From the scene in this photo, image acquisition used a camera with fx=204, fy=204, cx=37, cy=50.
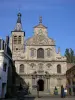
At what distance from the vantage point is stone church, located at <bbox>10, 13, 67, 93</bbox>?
151ft

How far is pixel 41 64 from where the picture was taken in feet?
154

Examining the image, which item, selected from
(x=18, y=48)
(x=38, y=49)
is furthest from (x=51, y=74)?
(x=18, y=48)

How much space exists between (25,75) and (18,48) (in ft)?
30.5

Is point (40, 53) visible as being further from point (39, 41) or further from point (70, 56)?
point (70, 56)

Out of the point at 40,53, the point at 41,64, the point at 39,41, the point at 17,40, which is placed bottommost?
the point at 41,64

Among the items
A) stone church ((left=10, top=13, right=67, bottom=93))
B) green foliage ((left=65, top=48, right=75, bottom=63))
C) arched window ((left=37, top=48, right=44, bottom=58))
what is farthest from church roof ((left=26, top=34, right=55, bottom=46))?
green foliage ((left=65, top=48, right=75, bottom=63))

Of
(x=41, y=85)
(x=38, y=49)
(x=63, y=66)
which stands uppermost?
(x=38, y=49)

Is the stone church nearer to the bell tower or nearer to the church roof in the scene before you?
the church roof

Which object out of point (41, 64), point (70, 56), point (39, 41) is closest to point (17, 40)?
point (39, 41)

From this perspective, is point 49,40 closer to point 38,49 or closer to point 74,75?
point 38,49

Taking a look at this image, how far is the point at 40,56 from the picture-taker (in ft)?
155

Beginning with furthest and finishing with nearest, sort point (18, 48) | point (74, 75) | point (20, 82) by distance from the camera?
point (18, 48) → point (20, 82) → point (74, 75)

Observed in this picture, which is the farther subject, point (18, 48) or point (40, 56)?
point (18, 48)

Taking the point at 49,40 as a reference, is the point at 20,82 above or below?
below
